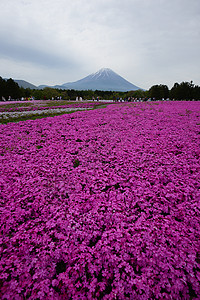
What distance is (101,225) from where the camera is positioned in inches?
173

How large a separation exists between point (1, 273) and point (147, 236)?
11.0 ft

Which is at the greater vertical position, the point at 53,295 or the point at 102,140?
the point at 102,140

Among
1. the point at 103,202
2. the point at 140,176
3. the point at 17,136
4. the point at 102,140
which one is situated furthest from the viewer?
the point at 17,136

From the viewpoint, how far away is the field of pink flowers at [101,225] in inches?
123

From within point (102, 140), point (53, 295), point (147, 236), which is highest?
point (102, 140)

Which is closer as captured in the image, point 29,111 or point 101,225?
point 101,225

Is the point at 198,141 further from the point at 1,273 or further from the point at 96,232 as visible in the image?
the point at 1,273

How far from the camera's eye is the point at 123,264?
3355 mm

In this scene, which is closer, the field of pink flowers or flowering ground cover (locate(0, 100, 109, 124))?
the field of pink flowers

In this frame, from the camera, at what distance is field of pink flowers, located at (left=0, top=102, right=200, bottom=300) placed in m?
3.12

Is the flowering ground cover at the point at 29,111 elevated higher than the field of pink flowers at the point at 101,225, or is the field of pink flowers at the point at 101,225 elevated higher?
the flowering ground cover at the point at 29,111

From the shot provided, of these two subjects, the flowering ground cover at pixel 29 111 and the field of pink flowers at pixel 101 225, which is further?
the flowering ground cover at pixel 29 111

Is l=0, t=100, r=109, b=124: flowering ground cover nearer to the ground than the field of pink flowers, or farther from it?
farther from it

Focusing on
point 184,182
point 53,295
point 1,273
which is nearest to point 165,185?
point 184,182
